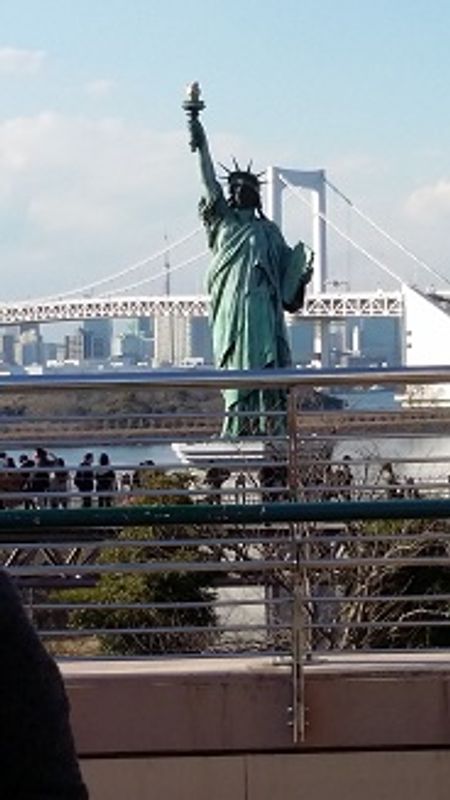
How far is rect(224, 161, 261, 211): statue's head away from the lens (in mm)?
25453

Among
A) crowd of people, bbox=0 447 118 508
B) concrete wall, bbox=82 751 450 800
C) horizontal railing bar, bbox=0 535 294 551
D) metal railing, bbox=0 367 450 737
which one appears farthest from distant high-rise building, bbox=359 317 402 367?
concrete wall, bbox=82 751 450 800

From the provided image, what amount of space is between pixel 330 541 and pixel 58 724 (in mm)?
2440

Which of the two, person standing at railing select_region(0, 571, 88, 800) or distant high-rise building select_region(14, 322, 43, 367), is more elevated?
distant high-rise building select_region(14, 322, 43, 367)

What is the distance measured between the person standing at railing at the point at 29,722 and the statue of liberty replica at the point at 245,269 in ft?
78.9

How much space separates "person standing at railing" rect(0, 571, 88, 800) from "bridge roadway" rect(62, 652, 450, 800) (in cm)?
230

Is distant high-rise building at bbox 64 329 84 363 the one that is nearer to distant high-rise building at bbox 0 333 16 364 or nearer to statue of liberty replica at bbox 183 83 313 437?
distant high-rise building at bbox 0 333 16 364

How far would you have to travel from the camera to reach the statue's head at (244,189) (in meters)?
25.5

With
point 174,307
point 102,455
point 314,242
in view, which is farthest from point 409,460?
point 314,242

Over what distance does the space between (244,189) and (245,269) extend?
166 cm

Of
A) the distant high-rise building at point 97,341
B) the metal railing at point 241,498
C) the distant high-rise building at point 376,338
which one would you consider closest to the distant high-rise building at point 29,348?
the distant high-rise building at point 97,341

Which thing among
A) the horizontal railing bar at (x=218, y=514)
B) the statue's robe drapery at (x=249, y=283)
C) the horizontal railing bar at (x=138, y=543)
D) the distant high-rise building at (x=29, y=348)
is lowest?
the horizontal railing bar at (x=138, y=543)

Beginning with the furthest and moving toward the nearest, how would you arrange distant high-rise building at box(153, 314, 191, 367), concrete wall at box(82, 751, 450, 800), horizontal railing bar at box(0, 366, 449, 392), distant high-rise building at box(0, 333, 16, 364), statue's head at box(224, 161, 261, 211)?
distant high-rise building at box(153, 314, 191, 367) → distant high-rise building at box(0, 333, 16, 364) → statue's head at box(224, 161, 261, 211) → horizontal railing bar at box(0, 366, 449, 392) → concrete wall at box(82, 751, 450, 800)

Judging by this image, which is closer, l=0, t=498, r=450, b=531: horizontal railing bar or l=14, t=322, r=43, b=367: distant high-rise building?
l=0, t=498, r=450, b=531: horizontal railing bar

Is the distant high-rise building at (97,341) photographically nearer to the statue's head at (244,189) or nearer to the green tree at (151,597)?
the statue's head at (244,189)
